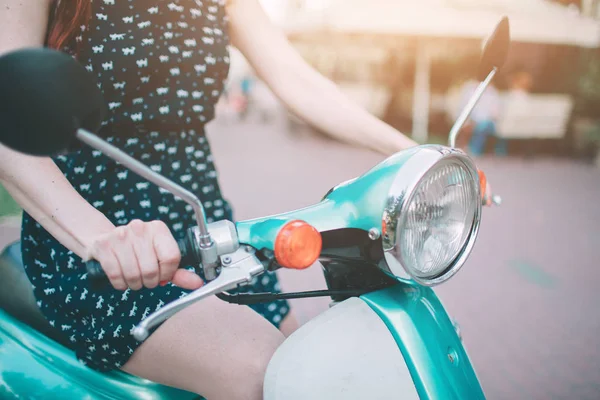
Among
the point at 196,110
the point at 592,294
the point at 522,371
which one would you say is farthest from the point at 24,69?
the point at 592,294

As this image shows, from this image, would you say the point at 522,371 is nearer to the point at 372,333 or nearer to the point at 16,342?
the point at 372,333

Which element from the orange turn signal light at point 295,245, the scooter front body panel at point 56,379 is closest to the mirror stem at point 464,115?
the orange turn signal light at point 295,245

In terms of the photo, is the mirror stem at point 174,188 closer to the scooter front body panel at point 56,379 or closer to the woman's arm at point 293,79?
the scooter front body panel at point 56,379

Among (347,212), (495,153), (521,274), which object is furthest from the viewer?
(495,153)

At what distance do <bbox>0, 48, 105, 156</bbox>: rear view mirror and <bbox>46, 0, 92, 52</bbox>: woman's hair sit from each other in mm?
436

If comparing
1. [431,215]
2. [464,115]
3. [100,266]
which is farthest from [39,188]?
[464,115]

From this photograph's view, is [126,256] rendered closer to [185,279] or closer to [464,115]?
[185,279]

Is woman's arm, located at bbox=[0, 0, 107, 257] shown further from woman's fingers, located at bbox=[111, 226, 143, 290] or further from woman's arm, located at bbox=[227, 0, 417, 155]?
woman's arm, located at bbox=[227, 0, 417, 155]

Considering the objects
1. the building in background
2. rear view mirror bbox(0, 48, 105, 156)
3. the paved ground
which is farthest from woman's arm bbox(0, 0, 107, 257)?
the building in background

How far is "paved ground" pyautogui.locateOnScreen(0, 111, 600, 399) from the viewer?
270 centimetres

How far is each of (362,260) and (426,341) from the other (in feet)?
0.59

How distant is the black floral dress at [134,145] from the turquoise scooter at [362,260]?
0.19 meters

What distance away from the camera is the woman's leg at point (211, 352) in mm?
896

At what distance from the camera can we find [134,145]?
1.16 m
